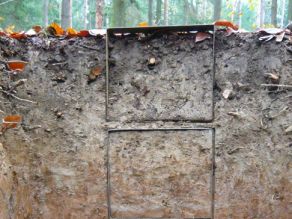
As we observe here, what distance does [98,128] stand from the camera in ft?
8.98

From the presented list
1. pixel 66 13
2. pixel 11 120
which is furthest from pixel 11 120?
pixel 66 13

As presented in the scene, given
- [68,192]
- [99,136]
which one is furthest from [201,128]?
[68,192]

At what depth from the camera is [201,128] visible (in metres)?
2.69

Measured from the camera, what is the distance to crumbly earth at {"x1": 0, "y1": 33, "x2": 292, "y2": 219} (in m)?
2.63

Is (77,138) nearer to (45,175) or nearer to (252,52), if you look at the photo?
(45,175)

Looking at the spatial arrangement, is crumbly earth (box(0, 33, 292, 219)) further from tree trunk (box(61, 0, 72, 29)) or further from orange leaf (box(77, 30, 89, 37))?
tree trunk (box(61, 0, 72, 29))

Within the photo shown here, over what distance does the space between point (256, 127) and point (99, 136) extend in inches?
47.4

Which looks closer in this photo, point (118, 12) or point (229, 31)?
point (229, 31)

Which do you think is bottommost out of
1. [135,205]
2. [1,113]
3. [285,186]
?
[135,205]

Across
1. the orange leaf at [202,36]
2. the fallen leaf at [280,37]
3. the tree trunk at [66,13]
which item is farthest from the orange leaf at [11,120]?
the tree trunk at [66,13]

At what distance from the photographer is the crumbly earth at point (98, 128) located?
8.63 ft

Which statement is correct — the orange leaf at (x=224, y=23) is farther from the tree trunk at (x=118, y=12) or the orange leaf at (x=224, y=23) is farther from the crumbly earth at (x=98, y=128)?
the tree trunk at (x=118, y=12)

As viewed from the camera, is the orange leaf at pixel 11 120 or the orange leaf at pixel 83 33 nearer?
the orange leaf at pixel 11 120

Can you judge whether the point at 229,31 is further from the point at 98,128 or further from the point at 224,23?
the point at 98,128
